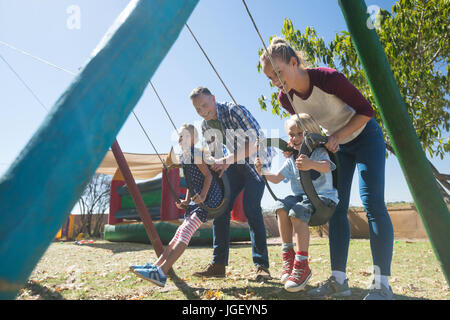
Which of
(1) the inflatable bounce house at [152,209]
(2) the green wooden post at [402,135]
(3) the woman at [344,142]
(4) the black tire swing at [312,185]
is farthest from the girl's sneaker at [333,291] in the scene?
(1) the inflatable bounce house at [152,209]

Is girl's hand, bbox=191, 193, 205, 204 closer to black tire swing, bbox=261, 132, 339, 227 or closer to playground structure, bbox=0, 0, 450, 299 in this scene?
black tire swing, bbox=261, 132, 339, 227

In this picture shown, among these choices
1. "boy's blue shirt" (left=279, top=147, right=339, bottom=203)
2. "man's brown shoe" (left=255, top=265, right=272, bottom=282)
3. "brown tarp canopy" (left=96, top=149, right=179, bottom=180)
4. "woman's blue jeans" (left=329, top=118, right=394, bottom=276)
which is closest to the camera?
"woman's blue jeans" (left=329, top=118, right=394, bottom=276)

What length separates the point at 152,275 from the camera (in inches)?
79.1

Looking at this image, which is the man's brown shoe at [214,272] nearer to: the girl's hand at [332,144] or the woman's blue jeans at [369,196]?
the woman's blue jeans at [369,196]

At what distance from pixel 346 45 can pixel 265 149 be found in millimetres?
4389

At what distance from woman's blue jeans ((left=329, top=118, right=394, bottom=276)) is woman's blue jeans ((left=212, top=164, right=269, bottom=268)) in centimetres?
A: 73

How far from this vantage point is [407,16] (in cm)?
564

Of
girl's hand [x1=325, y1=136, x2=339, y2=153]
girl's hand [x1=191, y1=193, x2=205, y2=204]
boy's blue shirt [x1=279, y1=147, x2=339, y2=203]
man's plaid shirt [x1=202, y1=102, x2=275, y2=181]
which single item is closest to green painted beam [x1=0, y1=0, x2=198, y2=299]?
girl's hand [x1=325, y1=136, x2=339, y2=153]

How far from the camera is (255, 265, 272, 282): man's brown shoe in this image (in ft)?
8.42

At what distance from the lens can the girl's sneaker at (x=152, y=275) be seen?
1963 millimetres

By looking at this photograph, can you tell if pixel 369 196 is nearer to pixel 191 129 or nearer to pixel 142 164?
pixel 191 129
